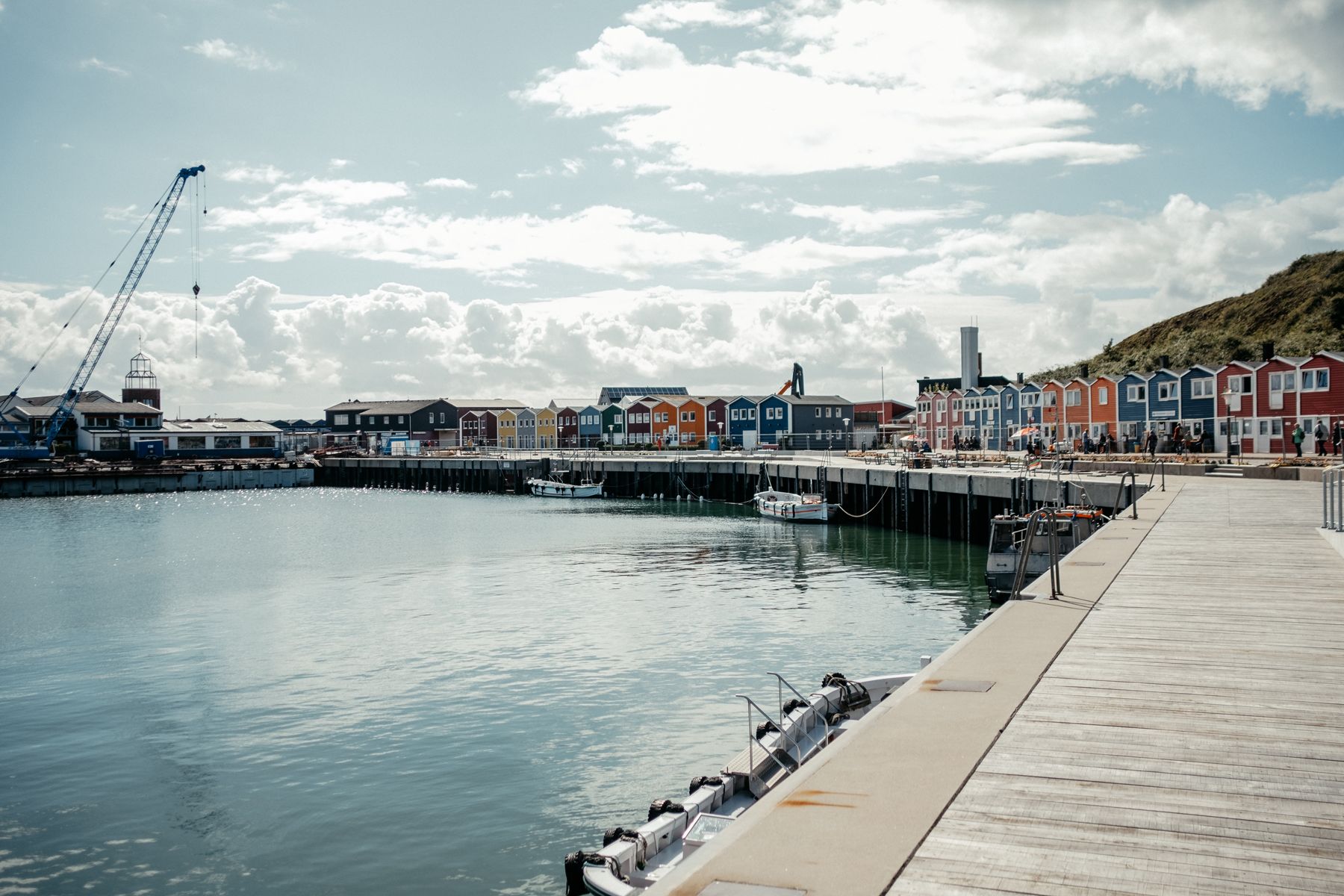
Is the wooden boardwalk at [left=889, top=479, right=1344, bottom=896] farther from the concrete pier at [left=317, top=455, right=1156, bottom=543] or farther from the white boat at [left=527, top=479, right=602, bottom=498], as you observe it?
the white boat at [left=527, top=479, right=602, bottom=498]

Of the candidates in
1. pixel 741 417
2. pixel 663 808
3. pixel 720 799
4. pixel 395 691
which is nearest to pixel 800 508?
pixel 395 691

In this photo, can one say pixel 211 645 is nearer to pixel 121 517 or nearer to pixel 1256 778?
pixel 1256 778

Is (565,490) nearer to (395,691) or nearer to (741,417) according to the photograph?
(741,417)

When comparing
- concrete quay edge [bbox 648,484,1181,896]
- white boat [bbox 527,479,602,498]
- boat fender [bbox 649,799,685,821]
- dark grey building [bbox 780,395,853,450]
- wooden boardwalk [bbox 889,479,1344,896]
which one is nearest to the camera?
wooden boardwalk [bbox 889,479,1344,896]

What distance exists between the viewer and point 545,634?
30438 mm

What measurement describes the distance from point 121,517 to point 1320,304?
415ft

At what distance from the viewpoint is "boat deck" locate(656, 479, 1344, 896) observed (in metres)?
6.55

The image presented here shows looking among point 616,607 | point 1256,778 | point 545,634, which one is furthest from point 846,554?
point 1256,778

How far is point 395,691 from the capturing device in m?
24.1

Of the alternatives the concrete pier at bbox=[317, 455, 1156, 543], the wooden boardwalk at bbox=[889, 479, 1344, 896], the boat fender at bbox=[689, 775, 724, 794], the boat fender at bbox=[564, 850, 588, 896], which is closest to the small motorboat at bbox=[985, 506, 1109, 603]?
the concrete pier at bbox=[317, 455, 1156, 543]

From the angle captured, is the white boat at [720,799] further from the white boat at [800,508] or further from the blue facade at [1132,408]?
the blue facade at [1132,408]

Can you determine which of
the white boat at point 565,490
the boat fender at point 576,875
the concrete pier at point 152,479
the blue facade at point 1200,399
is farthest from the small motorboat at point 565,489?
the boat fender at point 576,875

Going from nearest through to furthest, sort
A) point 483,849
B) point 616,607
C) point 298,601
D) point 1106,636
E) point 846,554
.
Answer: point 1106,636 → point 483,849 → point 616,607 → point 298,601 → point 846,554

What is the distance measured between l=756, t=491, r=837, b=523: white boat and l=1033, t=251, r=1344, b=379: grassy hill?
183 feet
